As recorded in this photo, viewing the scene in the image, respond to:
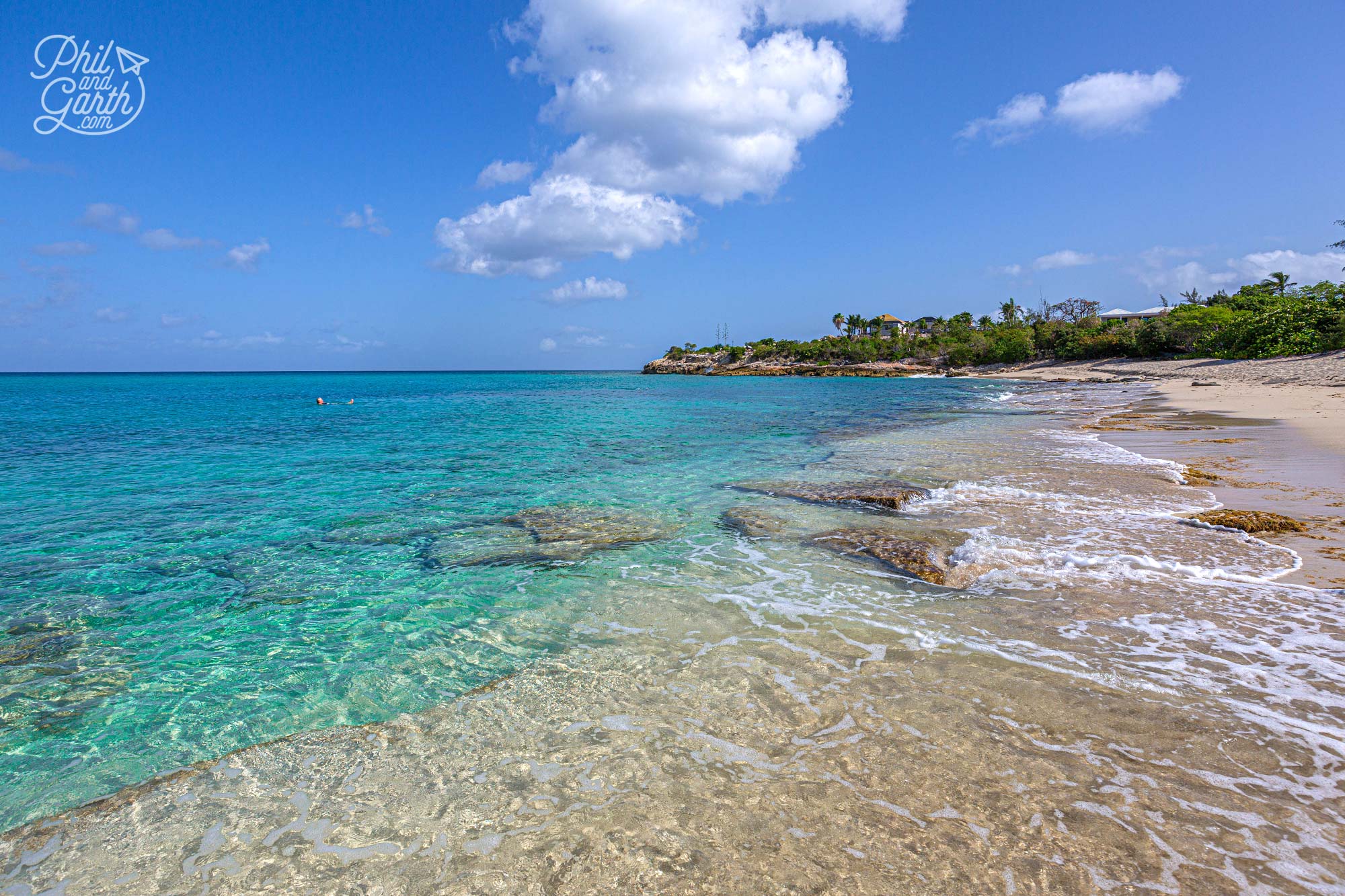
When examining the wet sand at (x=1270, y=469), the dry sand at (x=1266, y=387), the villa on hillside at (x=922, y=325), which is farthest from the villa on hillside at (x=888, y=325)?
the wet sand at (x=1270, y=469)

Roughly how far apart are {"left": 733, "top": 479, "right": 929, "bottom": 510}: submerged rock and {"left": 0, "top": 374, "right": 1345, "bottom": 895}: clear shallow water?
78 cm

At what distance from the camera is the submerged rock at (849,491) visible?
11.6 metres

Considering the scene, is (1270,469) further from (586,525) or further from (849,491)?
(586,525)

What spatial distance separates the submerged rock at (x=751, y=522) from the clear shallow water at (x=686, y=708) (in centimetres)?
21

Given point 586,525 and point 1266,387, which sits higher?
point 1266,387

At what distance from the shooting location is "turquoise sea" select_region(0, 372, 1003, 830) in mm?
5047

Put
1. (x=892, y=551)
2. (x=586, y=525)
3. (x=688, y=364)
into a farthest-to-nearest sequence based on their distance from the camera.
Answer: (x=688, y=364)
(x=586, y=525)
(x=892, y=551)

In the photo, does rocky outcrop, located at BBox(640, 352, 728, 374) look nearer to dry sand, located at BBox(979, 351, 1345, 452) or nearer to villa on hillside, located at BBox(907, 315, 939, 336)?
villa on hillside, located at BBox(907, 315, 939, 336)

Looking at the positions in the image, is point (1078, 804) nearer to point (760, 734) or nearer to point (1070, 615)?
point (760, 734)

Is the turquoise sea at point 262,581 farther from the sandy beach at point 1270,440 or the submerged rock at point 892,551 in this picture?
the sandy beach at point 1270,440

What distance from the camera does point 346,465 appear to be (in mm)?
18516

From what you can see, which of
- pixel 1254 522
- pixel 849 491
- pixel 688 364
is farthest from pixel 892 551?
pixel 688 364

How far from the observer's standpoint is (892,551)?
335 inches

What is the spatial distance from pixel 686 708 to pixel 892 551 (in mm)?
4749
